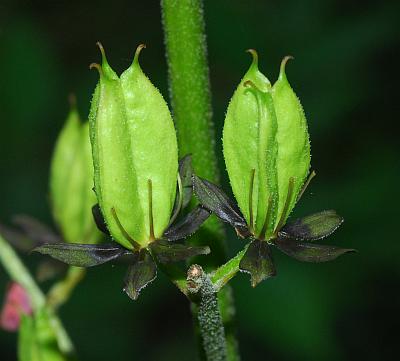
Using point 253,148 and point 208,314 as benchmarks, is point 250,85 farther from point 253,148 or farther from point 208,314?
point 208,314

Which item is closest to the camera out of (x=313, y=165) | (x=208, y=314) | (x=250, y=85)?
(x=250, y=85)

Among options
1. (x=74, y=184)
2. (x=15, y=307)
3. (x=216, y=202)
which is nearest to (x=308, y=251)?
(x=216, y=202)

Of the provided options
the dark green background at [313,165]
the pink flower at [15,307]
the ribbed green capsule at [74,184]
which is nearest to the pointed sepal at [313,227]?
the ribbed green capsule at [74,184]

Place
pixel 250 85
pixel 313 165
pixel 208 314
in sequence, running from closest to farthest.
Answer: pixel 250 85 < pixel 208 314 < pixel 313 165

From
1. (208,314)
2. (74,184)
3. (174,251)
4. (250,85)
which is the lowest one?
(208,314)

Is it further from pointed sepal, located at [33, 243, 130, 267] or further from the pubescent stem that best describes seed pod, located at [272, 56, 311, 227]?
pointed sepal, located at [33, 243, 130, 267]

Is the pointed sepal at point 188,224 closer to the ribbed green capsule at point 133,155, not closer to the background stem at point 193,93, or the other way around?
the ribbed green capsule at point 133,155
